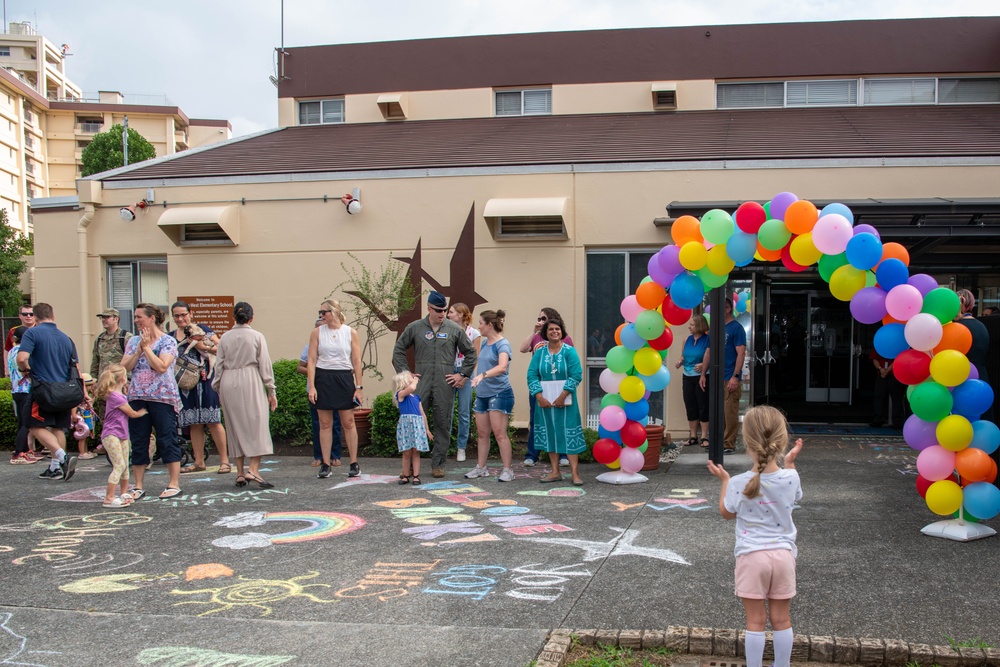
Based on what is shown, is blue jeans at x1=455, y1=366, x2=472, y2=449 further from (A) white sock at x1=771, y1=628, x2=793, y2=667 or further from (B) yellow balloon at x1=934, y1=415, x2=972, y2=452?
(A) white sock at x1=771, y1=628, x2=793, y2=667

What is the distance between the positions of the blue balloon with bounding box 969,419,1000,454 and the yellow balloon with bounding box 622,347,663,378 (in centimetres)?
290

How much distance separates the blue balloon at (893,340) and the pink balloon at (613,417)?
258 centimetres

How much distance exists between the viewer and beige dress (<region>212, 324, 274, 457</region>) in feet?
26.1

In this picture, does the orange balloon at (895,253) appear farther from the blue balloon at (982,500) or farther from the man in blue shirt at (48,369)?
the man in blue shirt at (48,369)

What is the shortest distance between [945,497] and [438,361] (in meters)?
4.62

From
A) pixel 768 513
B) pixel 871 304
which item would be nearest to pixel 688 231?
pixel 871 304

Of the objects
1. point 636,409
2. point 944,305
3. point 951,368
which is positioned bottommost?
point 636,409

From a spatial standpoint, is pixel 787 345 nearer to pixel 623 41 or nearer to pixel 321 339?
pixel 623 41

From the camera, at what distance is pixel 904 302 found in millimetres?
6234

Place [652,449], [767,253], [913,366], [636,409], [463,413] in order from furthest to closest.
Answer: [463,413] → [652,449] → [636,409] → [767,253] → [913,366]

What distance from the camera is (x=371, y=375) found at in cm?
1213

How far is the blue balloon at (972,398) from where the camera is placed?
603 cm

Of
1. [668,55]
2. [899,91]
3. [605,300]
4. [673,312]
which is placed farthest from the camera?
[668,55]

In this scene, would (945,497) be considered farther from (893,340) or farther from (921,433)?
(893,340)
